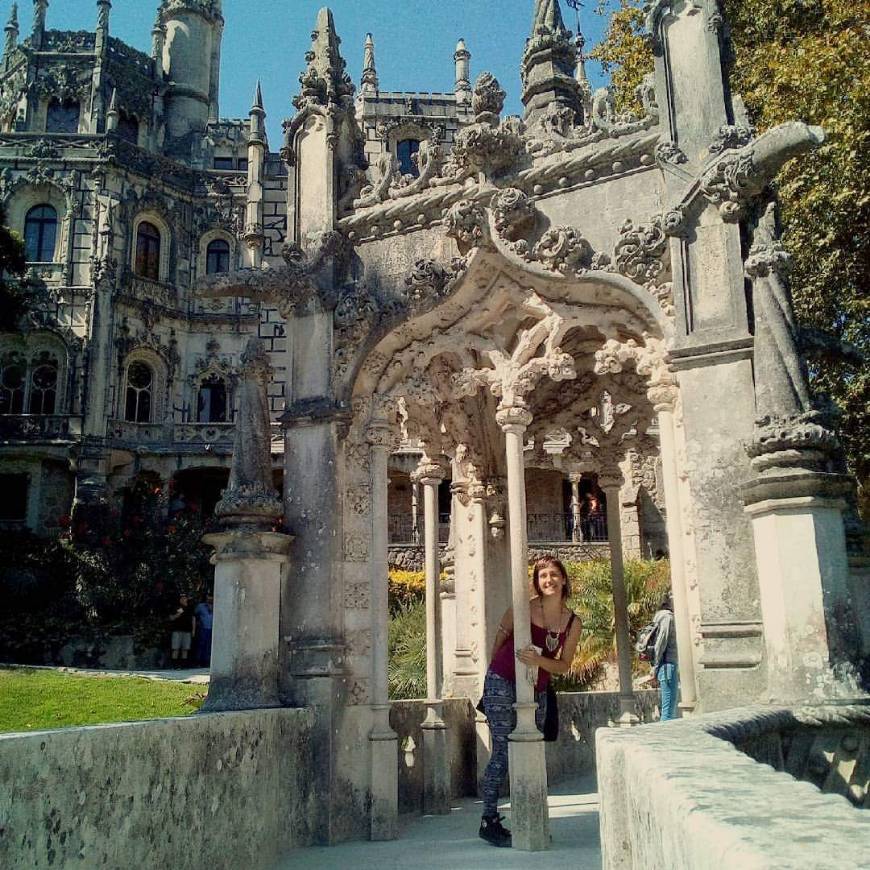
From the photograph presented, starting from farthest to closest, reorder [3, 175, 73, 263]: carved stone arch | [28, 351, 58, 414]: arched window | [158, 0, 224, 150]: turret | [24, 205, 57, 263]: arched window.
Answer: [158, 0, 224, 150]: turret, [24, 205, 57, 263]: arched window, [3, 175, 73, 263]: carved stone arch, [28, 351, 58, 414]: arched window

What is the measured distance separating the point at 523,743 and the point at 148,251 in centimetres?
3233

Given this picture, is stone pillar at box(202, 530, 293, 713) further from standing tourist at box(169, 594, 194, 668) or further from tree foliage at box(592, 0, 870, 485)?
standing tourist at box(169, 594, 194, 668)

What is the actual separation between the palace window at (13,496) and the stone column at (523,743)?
2825 centimetres

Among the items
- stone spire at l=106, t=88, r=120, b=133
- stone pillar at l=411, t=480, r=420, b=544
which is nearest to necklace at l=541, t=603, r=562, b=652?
stone pillar at l=411, t=480, r=420, b=544

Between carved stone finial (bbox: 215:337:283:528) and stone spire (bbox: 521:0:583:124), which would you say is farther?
stone spire (bbox: 521:0:583:124)

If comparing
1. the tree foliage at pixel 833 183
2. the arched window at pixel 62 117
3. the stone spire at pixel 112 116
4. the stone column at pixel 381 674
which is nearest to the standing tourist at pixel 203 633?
the stone column at pixel 381 674

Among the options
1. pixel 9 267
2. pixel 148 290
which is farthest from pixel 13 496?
pixel 9 267

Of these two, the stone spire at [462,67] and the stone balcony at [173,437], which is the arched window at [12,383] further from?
the stone spire at [462,67]

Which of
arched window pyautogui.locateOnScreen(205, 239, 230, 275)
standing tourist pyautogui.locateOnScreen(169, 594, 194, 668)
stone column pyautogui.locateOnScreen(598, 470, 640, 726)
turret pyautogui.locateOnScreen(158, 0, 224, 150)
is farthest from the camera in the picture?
turret pyautogui.locateOnScreen(158, 0, 224, 150)

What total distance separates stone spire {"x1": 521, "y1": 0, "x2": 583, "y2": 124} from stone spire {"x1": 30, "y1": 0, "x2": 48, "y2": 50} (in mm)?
33726

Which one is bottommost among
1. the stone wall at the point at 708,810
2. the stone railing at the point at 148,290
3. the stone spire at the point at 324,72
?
the stone wall at the point at 708,810

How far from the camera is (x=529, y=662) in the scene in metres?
7.21

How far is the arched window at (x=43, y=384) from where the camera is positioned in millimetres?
32562

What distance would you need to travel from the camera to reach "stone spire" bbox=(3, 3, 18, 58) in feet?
124
